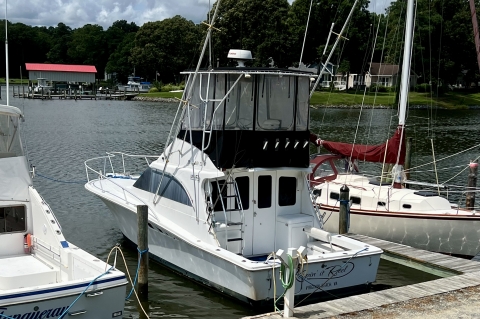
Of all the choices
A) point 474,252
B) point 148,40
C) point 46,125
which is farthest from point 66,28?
point 474,252

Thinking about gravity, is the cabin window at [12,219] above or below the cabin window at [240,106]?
below

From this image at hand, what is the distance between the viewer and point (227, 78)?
14.6 meters

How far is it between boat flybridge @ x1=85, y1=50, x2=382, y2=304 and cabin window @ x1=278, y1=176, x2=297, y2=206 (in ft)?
0.08

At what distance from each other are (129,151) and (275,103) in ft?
87.3

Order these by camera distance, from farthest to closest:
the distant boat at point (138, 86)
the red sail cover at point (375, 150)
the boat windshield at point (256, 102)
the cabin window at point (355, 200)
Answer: the distant boat at point (138, 86), the red sail cover at point (375, 150), the cabin window at point (355, 200), the boat windshield at point (256, 102)

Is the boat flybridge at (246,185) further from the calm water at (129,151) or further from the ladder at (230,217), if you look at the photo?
the calm water at (129,151)

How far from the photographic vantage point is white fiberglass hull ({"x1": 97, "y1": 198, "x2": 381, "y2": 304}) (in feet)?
42.5

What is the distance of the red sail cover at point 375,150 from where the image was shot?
20.6m

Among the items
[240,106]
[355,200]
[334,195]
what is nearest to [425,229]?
[355,200]

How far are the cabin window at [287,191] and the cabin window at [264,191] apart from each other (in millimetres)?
288

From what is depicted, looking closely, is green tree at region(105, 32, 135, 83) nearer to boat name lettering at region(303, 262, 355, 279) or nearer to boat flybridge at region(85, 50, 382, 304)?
boat flybridge at region(85, 50, 382, 304)

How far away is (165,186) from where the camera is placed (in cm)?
1617

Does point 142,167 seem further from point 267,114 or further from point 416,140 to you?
point 416,140

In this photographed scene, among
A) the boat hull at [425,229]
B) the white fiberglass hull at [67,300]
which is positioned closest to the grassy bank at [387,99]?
the boat hull at [425,229]
